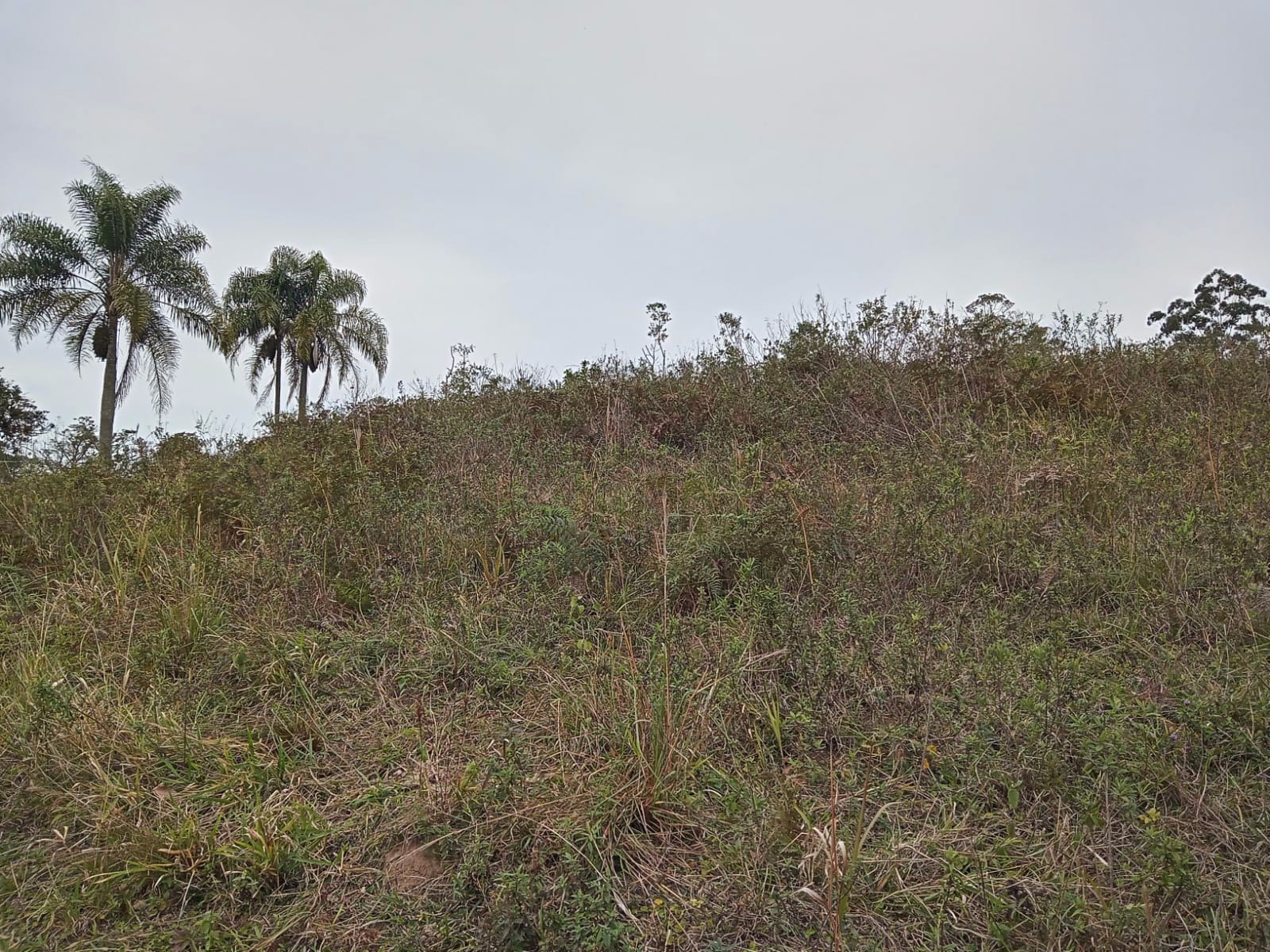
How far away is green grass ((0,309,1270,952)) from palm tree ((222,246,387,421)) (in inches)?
961

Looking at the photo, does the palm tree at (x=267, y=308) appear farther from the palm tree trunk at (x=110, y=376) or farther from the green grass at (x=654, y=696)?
the green grass at (x=654, y=696)

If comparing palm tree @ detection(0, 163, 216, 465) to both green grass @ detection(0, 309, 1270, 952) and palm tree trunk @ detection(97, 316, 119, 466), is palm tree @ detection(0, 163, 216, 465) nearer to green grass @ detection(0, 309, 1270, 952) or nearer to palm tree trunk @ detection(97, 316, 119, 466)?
palm tree trunk @ detection(97, 316, 119, 466)

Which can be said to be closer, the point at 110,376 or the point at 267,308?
the point at 110,376

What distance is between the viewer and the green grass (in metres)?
2.07

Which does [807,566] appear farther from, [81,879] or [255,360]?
[255,360]

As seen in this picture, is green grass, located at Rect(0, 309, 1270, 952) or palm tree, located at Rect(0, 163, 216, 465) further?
A: palm tree, located at Rect(0, 163, 216, 465)

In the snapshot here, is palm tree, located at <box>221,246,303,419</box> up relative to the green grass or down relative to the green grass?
up

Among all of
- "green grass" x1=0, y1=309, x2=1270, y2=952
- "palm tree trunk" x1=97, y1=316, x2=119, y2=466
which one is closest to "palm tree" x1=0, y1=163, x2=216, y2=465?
"palm tree trunk" x1=97, y1=316, x2=119, y2=466

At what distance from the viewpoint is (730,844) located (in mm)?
2219

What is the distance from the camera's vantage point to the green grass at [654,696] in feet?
6.79

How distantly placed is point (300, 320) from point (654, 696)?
28.9m

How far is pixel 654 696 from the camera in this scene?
8.93ft

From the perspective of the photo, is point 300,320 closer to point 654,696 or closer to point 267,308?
point 267,308

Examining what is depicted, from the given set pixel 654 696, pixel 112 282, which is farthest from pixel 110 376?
pixel 654 696
